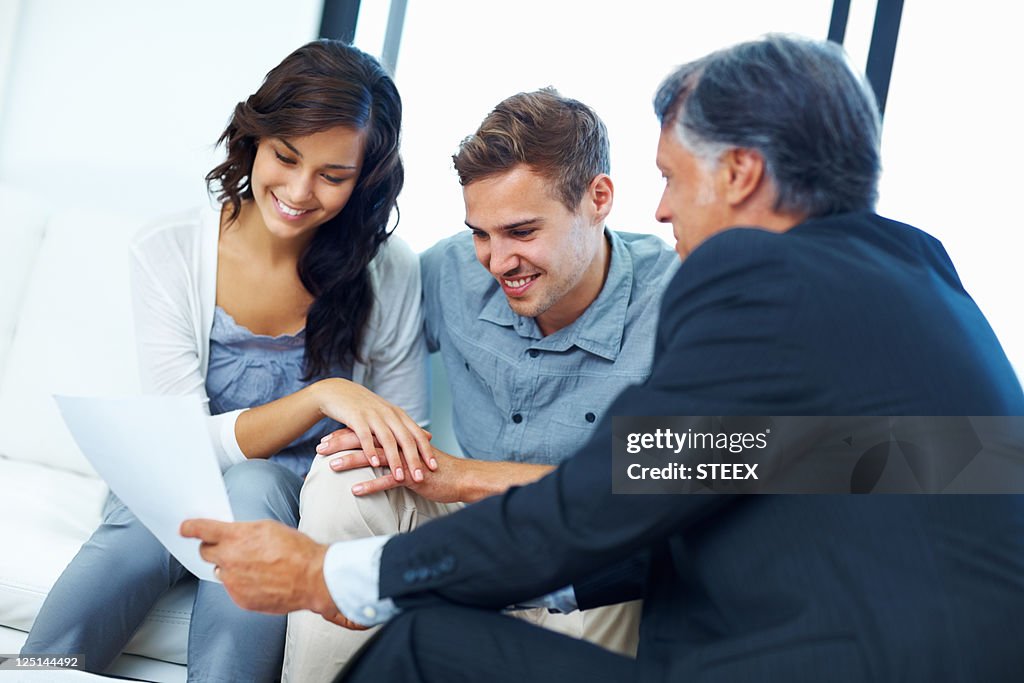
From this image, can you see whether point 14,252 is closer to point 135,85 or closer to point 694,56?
point 135,85

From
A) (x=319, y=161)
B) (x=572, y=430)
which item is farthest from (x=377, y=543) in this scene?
(x=319, y=161)

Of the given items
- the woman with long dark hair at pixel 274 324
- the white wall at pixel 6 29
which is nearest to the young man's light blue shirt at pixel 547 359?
the woman with long dark hair at pixel 274 324

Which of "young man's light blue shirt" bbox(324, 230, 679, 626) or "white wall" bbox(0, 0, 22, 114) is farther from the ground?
"white wall" bbox(0, 0, 22, 114)

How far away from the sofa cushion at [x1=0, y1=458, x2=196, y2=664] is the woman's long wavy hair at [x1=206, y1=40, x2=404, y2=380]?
0.50 meters

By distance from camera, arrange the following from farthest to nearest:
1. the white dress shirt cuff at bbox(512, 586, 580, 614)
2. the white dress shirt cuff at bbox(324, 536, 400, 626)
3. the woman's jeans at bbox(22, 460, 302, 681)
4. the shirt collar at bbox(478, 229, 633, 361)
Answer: the shirt collar at bbox(478, 229, 633, 361) → the woman's jeans at bbox(22, 460, 302, 681) → the white dress shirt cuff at bbox(512, 586, 580, 614) → the white dress shirt cuff at bbox(324, 536, 400, 626)

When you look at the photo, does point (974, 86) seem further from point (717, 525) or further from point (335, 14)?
point (717, 525)

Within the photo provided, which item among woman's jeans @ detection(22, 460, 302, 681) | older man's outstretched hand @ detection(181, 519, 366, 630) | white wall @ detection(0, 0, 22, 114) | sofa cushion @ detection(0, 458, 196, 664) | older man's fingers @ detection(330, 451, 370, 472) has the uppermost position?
white wall @ detection(0, 0, 22, 114)

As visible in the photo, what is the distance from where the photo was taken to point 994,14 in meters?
2.34

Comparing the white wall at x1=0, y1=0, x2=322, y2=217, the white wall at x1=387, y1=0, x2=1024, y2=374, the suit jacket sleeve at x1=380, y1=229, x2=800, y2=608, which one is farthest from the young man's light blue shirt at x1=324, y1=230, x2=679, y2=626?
the white wall at x1=0, y1=0, x2=322, y2=217

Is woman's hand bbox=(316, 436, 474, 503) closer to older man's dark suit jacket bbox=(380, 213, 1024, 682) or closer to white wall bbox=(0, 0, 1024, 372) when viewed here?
older man's dark suit jacket bbox=(380, 213, 1024, 682)

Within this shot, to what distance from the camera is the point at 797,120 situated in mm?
1084

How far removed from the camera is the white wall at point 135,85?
2.44m

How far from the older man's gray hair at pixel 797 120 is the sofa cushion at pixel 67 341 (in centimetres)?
146

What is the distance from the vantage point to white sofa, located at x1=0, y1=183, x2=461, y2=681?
6.64ft
